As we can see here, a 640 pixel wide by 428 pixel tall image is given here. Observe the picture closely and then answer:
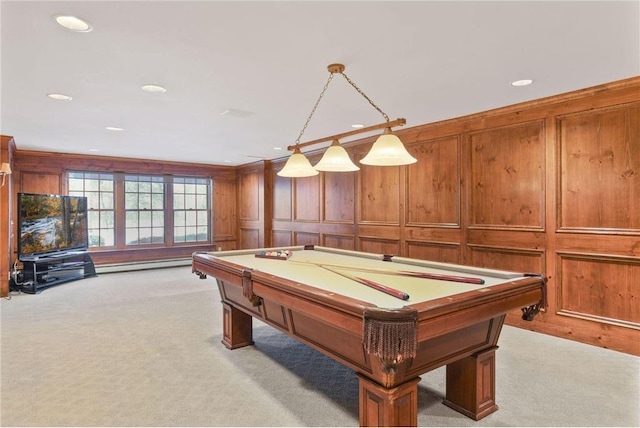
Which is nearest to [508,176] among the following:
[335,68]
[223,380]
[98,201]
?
[335,68]

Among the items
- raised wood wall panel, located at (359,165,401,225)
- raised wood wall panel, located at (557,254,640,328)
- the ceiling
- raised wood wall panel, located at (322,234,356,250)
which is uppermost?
the ceiling

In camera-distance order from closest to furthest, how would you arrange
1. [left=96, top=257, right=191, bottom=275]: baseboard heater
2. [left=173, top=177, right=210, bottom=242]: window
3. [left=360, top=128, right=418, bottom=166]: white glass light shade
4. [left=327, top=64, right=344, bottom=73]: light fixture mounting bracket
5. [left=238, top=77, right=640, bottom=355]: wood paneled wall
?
1. [left=360, top=128, right=418, bottom=166]: white glass light shade
2. [left=327, top=64, right=344, bottom=73]: light fixture mounting bracket
3. [left=238, top=77, right=640, bottom=355]: wood paneled wall
4. [left=96, top=257, right=191, bottom=275]: baseboard heater
5. [left=173, top=177, right=210, bottom=242]: window

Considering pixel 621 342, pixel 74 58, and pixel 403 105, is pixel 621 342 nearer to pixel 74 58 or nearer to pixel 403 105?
pixel 403 105

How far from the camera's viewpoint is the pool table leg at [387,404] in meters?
1.76

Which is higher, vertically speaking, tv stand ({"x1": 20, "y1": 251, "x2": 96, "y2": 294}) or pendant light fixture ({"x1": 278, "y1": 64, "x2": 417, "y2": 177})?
pendant light fixture ({"x1": 278, "y1": 64, "x2": 417, "y2": 177})

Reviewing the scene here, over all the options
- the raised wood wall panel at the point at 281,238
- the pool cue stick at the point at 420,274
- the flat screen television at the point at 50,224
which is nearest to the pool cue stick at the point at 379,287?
the pool cue stick at the point at 420,274

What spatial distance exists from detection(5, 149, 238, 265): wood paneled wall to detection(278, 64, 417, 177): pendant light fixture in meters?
5.54

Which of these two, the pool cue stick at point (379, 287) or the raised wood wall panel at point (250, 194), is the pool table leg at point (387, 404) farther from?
the raised wood wall panel at point (250, 194)

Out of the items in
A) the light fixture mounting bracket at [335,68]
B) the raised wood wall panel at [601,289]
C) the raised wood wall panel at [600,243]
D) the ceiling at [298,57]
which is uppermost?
the ceiling at [298,57]

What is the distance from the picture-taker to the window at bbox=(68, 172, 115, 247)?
23.6ft

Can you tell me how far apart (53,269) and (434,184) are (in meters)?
6.25

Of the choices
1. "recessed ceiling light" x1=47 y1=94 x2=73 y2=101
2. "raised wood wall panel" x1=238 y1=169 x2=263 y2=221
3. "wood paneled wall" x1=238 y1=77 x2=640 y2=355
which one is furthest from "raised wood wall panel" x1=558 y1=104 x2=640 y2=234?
"raised wood wall panel" x1=238 y1=169 x2=263 y2=221

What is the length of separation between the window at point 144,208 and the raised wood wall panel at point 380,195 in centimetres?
461

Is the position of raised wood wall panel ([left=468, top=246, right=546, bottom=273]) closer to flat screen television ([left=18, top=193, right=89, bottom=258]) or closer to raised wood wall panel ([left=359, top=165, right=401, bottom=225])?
raised wood wall panel ([left=359, top=165, right=401, bottom=225])
